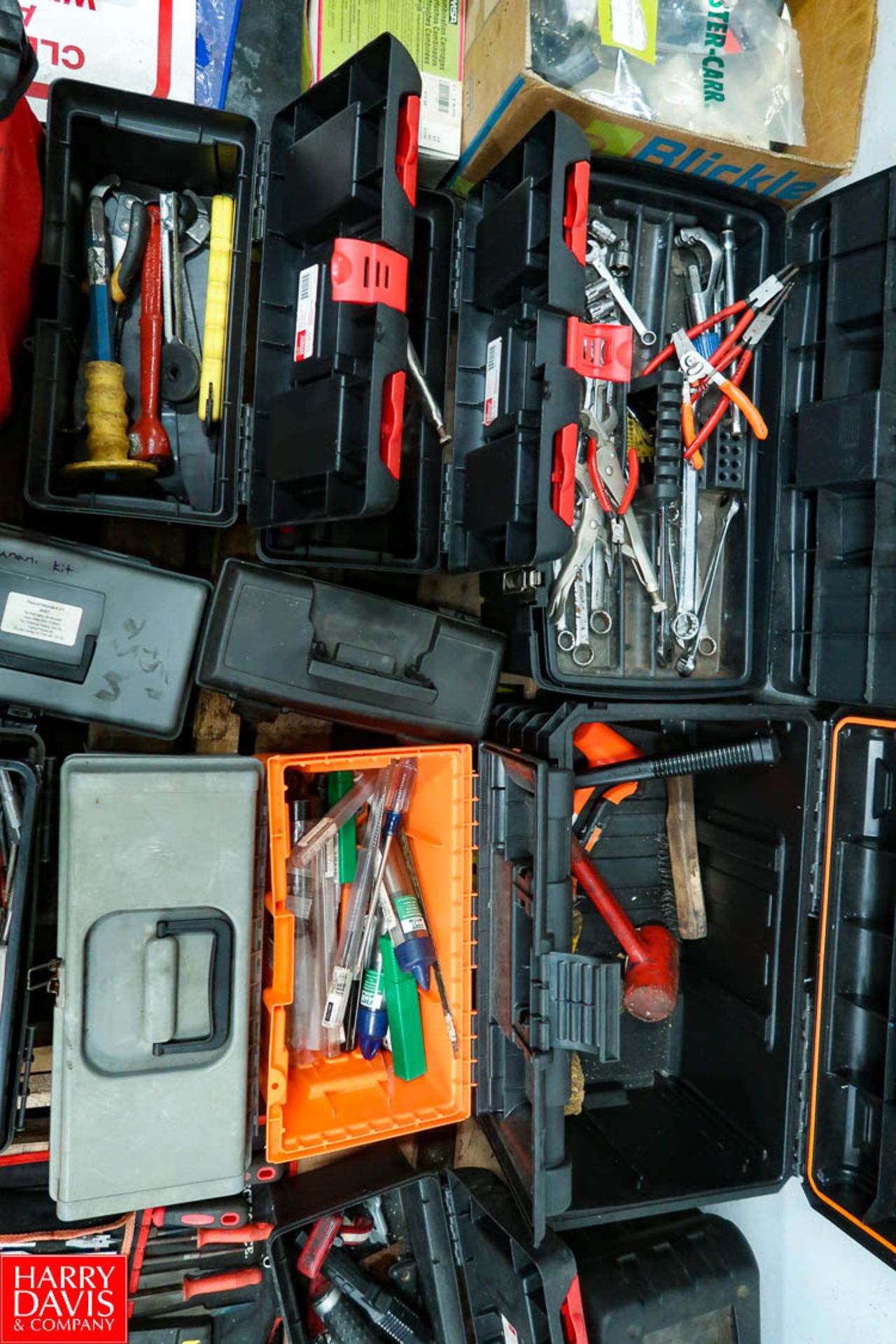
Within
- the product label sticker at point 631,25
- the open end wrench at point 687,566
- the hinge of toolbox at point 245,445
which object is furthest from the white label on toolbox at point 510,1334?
the product label sticker at point 631,25

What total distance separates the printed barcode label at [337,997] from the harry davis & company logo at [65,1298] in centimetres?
48

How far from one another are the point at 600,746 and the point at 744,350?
59cm

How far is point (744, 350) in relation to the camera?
115 cm

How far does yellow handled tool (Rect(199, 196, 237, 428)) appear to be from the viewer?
3.54 feet

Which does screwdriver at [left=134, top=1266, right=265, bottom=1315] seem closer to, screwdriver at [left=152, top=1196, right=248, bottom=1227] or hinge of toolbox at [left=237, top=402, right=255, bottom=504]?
screwdriver at [left=152, top=1196, right=248, bottom=1227]

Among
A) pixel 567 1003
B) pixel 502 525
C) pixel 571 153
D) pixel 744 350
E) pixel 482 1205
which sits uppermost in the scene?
pixel 571 153

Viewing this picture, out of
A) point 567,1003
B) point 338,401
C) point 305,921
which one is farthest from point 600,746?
point 338,401

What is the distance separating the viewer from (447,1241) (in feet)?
4.11

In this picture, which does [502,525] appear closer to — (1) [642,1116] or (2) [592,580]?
(2) [592,580]

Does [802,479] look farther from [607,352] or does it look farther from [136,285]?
[136,285]

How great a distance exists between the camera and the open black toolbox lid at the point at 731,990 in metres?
0.99

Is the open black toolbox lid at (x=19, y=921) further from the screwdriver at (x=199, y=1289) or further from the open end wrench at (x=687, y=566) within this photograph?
the open end wrench at (x=687, y=566)

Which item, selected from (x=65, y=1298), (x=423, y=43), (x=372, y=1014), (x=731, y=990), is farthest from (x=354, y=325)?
(x=65, y=1298)

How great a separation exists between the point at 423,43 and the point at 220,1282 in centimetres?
183
